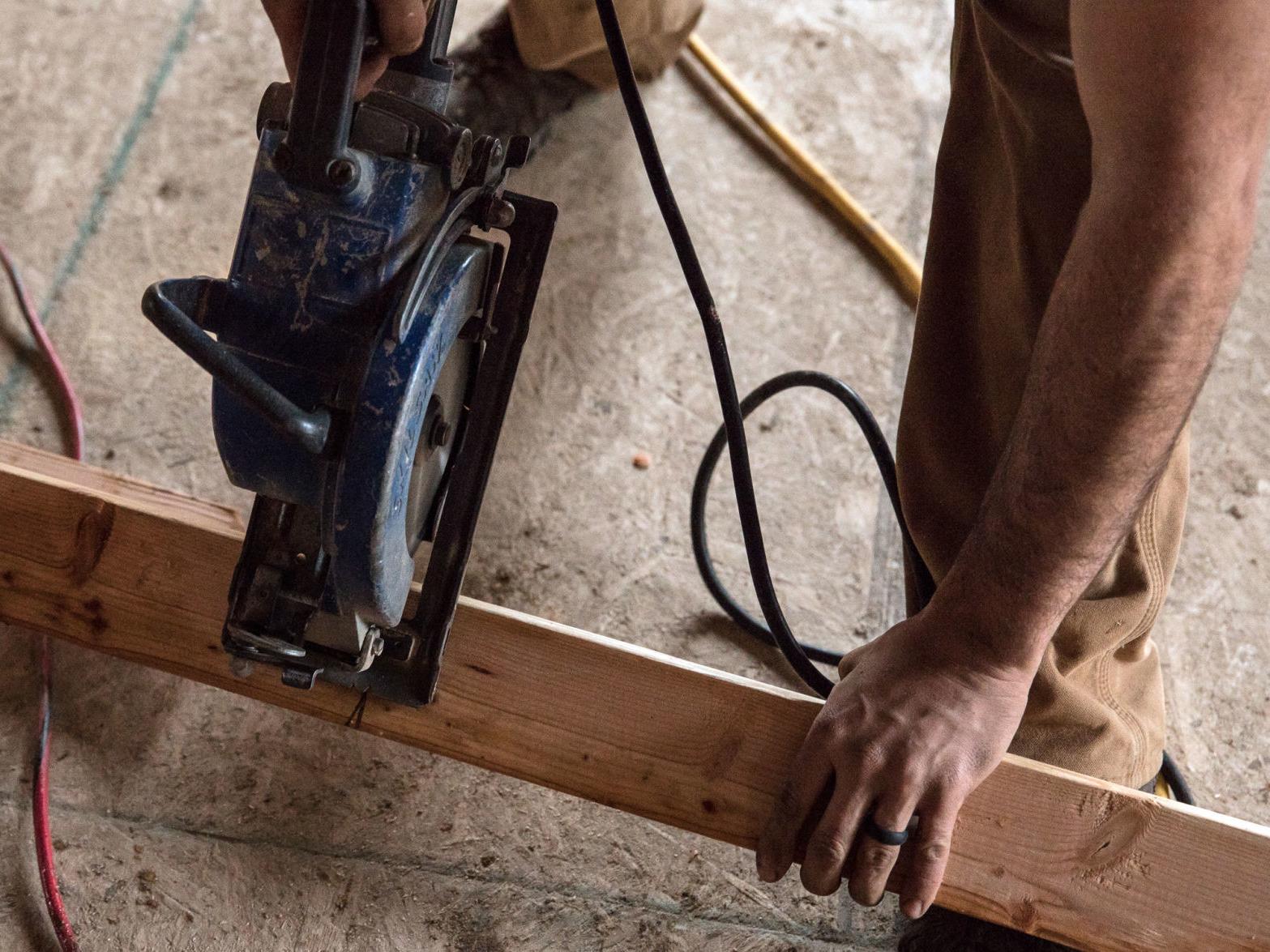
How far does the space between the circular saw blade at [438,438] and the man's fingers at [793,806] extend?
389mm

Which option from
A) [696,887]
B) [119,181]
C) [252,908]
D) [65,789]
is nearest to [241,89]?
[119,181]

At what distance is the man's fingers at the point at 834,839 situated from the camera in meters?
0.87

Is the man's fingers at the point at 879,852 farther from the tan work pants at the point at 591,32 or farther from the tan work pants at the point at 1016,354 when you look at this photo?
the tan work pants at the point at 591,32

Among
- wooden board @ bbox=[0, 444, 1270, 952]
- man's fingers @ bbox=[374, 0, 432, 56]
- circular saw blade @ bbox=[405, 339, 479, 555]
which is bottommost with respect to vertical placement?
wooden board @ bbox=[0, 444, 1270, 952]

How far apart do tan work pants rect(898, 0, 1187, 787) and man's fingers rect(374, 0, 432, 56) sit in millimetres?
561

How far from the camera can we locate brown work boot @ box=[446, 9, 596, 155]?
1894 millimetres

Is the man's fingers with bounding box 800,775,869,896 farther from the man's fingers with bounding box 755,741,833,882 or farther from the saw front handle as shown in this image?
the saw front handle

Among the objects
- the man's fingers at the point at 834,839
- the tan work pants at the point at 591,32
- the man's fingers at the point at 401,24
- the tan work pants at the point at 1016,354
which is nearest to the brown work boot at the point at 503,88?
the tan work pants at the point at 591,32

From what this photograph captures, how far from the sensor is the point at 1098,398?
80cm

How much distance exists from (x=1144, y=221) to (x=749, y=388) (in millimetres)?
949

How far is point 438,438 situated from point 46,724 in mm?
696

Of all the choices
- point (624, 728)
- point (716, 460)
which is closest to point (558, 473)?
point (716, 460)

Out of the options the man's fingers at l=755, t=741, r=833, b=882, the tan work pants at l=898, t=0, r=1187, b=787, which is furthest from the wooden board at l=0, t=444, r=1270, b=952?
the tan work pants at l=898, t=0, r=1187, b=787

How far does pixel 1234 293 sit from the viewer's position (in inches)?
31.4
